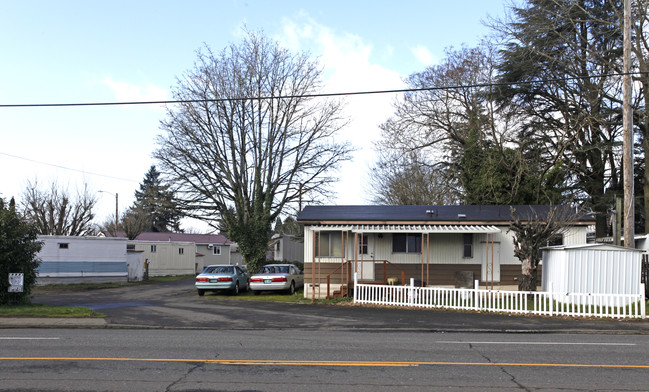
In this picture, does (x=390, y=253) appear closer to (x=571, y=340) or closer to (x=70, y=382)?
(x=571, y=340)

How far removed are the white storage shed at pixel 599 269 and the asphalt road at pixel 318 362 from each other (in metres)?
5.43

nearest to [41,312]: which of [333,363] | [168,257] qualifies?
[333,363]

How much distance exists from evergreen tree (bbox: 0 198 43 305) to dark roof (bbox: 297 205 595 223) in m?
10.3

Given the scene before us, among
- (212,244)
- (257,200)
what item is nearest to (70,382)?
(257,200)

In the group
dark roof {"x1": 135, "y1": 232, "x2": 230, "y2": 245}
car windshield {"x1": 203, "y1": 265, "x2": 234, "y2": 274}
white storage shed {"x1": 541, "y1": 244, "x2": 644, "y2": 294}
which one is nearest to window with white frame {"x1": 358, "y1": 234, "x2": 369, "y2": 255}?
car windshield {"x1": 203, "y1": 265, "x2": 234, "y2": 274}

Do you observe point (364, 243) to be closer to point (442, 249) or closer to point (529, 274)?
point (442, 249)

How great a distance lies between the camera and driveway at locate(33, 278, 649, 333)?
1520 cm

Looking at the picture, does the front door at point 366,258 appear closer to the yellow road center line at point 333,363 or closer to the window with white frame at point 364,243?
the window with white frame at point 364,243

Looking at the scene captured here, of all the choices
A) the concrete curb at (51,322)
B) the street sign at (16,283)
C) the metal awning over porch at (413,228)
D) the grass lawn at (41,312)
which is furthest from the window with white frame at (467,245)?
the street sign at (16,283)

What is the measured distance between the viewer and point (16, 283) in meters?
18.7

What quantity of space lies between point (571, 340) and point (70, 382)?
10480 mm

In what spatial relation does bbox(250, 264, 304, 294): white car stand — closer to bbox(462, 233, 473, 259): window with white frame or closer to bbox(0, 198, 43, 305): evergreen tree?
bbox(462, 233, 473, 259): window with white frame

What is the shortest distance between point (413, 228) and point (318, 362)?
44.5ft

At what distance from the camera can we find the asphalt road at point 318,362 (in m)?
7.77
